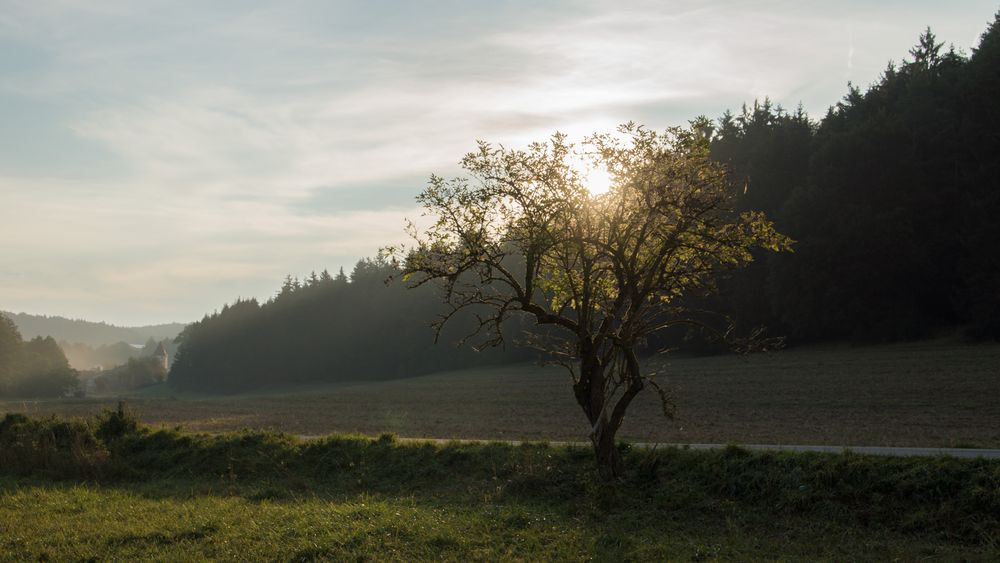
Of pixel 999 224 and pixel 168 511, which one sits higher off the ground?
pixel 999 224

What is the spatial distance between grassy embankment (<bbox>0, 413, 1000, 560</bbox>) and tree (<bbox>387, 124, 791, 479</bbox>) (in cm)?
185

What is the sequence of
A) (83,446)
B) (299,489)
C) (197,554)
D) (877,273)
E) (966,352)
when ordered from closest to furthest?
(197,554) < (299,489) < (83,446) < (966,352) < (877,273)

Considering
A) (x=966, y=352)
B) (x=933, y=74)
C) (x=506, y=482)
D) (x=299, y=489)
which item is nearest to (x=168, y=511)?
(x=299, y=489)

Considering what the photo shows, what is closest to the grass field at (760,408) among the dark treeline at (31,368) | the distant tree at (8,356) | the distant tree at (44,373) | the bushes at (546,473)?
the bushes at (546,473)

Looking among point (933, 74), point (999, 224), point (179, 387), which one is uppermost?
point (933, 74)

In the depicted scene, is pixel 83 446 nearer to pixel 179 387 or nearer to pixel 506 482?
pixel 506 482

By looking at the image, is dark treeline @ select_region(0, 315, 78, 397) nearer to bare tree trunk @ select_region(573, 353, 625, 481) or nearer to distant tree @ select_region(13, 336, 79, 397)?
distant tree @ select_region(13, 336, 79, 397)

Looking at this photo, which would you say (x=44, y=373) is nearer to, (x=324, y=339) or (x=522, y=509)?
(x=324, y=339)

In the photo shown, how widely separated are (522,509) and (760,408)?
23.9 m

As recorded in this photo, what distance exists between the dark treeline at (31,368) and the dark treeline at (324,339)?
24625mm

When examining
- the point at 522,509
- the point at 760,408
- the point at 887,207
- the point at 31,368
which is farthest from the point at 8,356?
the point at 522,509

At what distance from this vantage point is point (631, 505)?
11.8 m

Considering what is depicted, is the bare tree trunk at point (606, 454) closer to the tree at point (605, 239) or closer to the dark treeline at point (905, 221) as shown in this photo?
the tree at point (605, 239)

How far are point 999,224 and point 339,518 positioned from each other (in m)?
49.1
